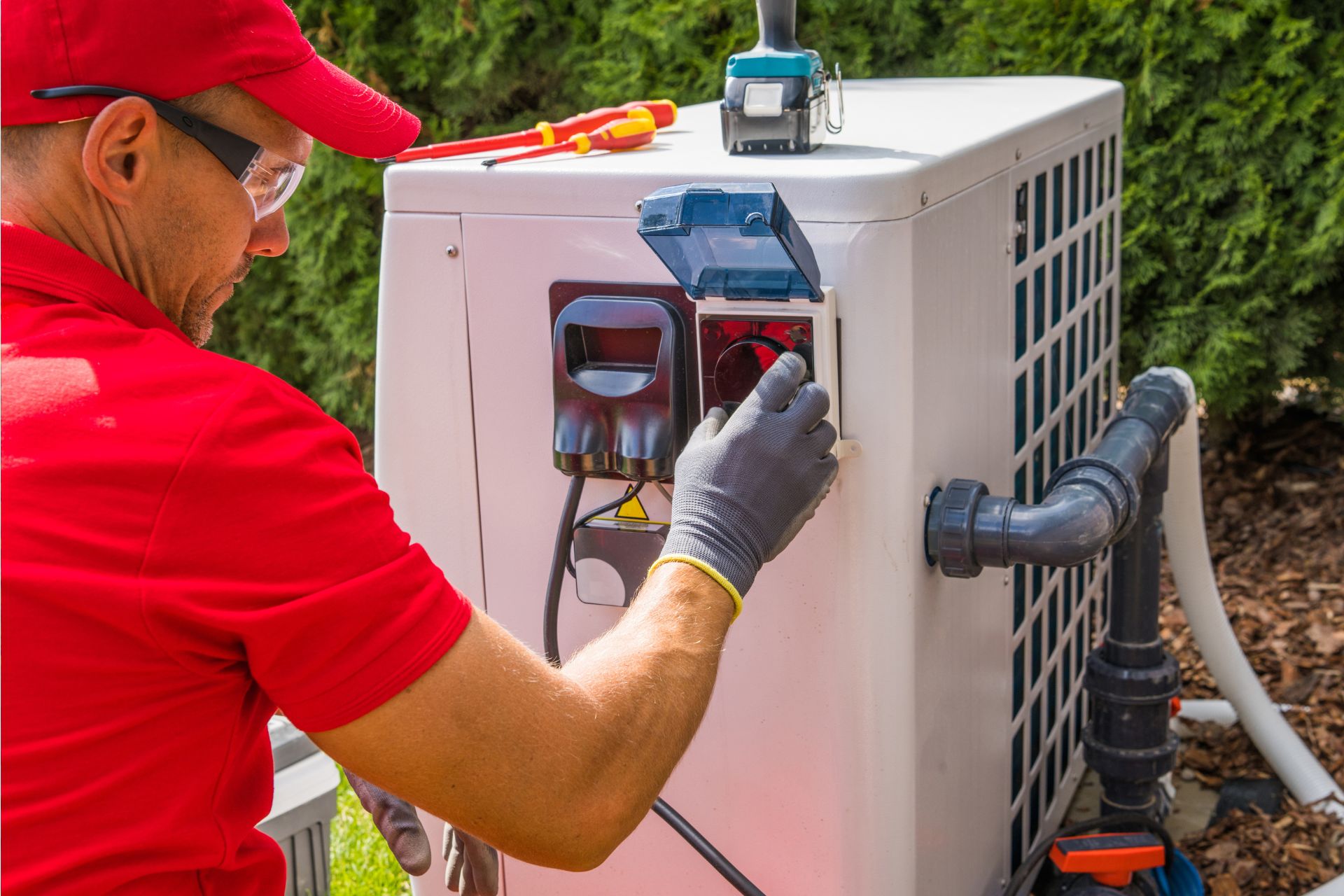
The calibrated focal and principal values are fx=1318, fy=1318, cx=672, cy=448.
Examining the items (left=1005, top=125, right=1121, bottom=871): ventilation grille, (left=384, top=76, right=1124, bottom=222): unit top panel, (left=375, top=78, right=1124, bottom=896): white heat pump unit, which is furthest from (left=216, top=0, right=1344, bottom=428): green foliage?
(left=375, top=78, right=1124, bottom=896): white heat pump unit

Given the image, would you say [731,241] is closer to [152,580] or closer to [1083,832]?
[152,580]

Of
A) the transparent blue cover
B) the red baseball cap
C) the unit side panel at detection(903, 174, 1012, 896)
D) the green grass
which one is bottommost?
the green grass

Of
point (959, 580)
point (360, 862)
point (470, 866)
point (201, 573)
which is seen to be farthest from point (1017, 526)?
point (360, 862)

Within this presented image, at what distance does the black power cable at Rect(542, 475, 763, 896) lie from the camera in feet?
4.96

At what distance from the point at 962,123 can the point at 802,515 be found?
72cm

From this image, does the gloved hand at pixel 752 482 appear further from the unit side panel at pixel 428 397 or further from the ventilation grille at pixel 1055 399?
the ventilation grille at pixel 1055 399

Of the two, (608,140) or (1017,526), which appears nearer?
(1017,526)

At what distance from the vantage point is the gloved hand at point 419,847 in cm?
157

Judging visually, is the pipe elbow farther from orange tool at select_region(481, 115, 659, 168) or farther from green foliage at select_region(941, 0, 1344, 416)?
green foliage at select_region(941, 0, 1344, 416)

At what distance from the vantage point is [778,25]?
1604 mm

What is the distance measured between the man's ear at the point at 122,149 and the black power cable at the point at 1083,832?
1625 millimetres

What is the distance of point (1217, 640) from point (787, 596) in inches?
58.5

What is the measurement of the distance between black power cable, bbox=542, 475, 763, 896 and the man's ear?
0.58 m

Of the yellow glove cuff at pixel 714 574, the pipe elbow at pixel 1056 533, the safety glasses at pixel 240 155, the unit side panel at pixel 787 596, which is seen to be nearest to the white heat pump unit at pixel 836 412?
the unit side panel at pixel 787 596
